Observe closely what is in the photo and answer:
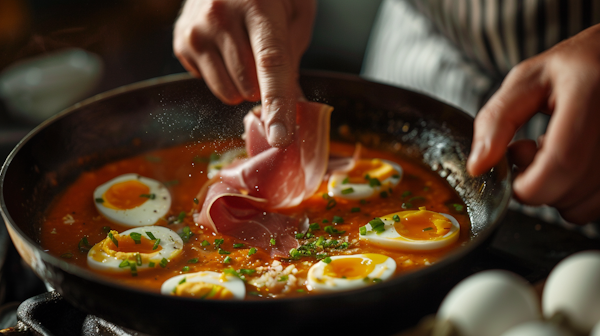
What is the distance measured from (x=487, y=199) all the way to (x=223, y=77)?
1134 millimetres

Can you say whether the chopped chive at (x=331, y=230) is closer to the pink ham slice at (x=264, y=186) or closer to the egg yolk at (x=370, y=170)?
the pink ham slice at (x=264, y=186)

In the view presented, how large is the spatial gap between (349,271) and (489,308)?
72 centimetres

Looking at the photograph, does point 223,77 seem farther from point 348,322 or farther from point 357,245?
point 348,322

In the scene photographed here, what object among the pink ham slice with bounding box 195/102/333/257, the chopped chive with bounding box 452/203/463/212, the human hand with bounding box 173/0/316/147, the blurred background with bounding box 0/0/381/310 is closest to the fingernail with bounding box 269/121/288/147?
the human hand with bounding box 173/0/316/147

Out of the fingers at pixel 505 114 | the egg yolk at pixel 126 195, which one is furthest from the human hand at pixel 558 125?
the egg yolk at pixel 126 195

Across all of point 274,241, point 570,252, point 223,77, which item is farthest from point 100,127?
point 570,252

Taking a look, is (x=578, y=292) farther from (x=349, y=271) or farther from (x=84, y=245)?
(x=84, y=245)

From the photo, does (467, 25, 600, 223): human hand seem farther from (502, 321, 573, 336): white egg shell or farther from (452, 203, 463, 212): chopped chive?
(502, 321, 573, 336): white egg shell

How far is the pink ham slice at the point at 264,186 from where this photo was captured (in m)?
1.78

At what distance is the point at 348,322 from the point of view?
3.65 ft

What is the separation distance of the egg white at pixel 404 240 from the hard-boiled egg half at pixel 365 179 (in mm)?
290

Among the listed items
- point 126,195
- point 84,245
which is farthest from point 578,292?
point 126,195

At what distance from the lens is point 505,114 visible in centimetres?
141

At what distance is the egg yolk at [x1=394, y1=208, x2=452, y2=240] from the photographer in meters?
1.72
